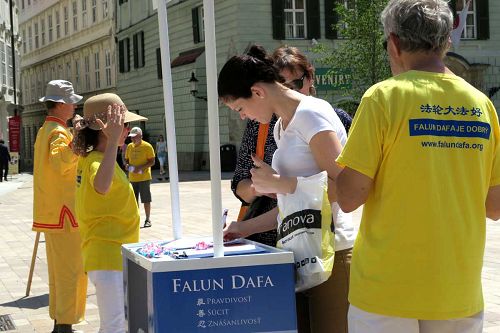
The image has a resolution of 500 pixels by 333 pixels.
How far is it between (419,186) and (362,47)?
23.4 m

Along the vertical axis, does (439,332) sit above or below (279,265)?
below

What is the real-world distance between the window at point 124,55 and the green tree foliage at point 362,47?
18461 millimetres

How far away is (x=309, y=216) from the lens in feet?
9.73

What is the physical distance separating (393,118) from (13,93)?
43.8 metres

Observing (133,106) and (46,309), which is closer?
(46,309)

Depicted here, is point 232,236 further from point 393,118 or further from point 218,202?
point 393,118

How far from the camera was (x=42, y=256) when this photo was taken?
10664 mm

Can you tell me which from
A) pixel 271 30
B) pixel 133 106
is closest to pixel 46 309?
pixel 271 30

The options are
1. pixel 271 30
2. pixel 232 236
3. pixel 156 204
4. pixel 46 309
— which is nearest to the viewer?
pixel 232 236

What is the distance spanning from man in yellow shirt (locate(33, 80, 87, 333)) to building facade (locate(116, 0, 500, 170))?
70.1 feet

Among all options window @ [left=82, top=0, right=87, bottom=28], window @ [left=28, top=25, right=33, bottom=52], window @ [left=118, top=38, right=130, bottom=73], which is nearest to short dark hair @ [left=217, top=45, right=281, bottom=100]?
window @ [left=118, top=38, right=130, bottom=73]

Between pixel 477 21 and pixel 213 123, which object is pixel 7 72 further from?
pixel 213 123

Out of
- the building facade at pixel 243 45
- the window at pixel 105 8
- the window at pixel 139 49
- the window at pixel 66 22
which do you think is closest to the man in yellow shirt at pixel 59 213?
the building facade at pixel 243 45

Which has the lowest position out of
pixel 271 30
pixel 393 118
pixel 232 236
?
pixel 232 236
